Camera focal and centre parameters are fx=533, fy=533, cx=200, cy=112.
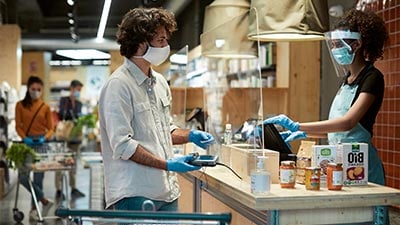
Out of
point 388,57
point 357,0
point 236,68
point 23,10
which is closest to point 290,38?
point 388,57

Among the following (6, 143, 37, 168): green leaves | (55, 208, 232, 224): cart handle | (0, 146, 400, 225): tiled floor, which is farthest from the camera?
(0, 146, 400, 225): tiled floor

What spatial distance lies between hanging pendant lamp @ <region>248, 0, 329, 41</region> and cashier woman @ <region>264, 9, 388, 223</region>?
0.40ft

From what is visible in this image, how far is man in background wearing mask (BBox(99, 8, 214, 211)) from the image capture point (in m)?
2.37

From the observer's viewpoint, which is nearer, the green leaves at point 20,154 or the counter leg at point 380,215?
the counter leg at point 380,215

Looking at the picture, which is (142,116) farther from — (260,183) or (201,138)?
(260,183)

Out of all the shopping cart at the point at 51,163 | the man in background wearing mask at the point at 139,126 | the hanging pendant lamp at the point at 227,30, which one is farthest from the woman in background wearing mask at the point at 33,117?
the man in background wearing mask at the point at 139,126

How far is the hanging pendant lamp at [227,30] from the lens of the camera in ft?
15.0

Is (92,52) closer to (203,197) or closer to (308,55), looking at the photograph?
(308,55)

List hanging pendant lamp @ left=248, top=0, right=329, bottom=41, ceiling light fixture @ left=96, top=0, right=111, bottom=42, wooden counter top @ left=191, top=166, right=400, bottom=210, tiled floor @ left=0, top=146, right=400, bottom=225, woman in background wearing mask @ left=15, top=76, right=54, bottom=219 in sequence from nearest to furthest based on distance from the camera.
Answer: wooden counter top @ left=191, top=166, right=400, bottom=210, hanging pendant lamp @ left=248, top=0, right=329, bottom=41, tiled floor @ left=0, top=146, right=400, bottom=225, woman in background wearing mask @ left=15, top=76, right=54, bottom=219, ceiling light fixture @ left=96, top=0, right=111, bottom=42

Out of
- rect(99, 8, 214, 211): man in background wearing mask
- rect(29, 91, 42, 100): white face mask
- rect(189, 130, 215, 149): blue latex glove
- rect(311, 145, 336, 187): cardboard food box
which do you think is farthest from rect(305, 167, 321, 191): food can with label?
rect(29, 91, 42, 100): white face mask

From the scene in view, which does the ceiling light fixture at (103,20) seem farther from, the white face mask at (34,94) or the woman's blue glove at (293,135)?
the woman's blue glove at (293,135)

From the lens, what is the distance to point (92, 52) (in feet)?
54.6

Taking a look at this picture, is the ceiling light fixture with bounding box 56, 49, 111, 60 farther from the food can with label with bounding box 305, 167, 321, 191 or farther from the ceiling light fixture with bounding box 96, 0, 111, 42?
the food can with label with bounding box 305, 167, 321, 191

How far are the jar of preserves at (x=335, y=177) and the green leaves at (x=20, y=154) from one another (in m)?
3.82
